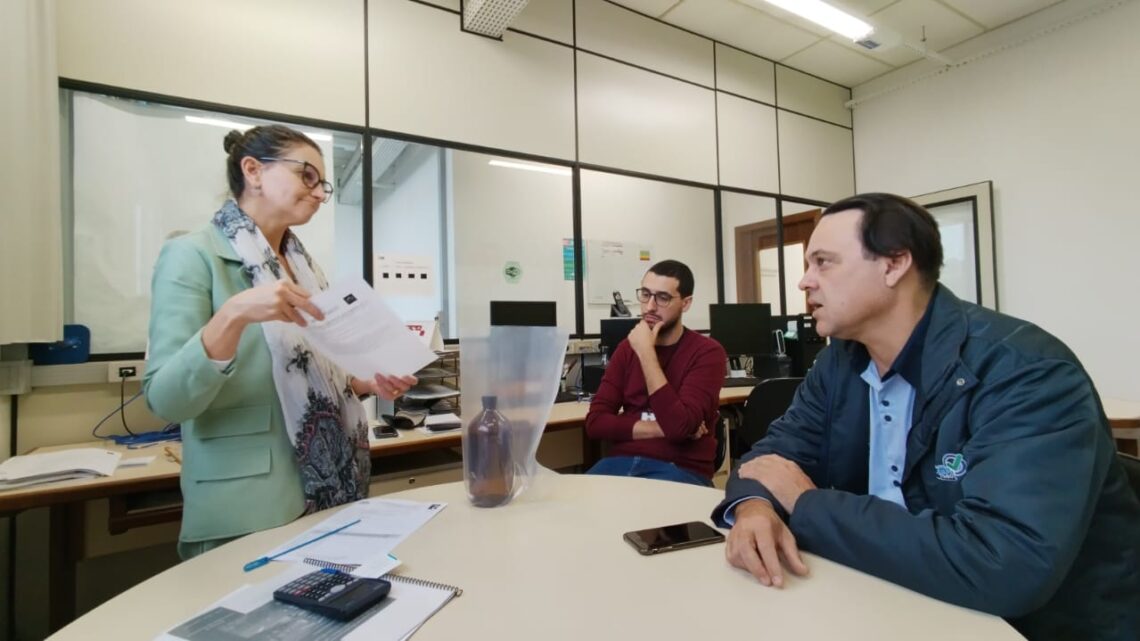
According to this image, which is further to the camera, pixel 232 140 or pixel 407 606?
pixel 232 140

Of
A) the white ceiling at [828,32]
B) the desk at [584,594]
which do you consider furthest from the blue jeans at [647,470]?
the white ceiling at [828,32]

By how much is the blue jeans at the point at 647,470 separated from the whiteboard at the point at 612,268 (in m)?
1.92

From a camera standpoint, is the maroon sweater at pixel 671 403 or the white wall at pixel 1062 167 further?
the white wall at pixel 1062 167

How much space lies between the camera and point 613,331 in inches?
128

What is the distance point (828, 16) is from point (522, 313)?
2799 mm

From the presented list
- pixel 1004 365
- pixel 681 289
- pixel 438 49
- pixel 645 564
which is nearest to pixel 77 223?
pixel 438 49

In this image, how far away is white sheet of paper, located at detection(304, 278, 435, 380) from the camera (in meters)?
1.03

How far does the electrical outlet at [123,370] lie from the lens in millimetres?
2178

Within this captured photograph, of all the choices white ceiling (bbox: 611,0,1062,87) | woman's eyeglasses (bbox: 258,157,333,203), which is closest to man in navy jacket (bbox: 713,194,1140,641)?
woman's eyeglasses (bbox: 258,157,333,203)

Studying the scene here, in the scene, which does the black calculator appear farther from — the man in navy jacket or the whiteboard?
the whiteboard

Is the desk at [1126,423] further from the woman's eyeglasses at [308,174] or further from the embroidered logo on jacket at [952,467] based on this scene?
the woman's eyeglasses at [308,174]

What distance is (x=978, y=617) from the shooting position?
2.39ft

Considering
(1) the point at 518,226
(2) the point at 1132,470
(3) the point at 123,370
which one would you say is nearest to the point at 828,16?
(1) the point at 518,226

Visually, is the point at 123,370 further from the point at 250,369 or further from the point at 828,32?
the point at 828,32
